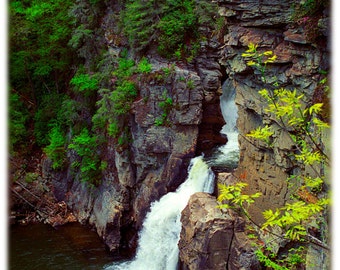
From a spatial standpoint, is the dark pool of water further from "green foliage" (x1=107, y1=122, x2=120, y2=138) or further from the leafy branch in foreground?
the leafy branch in foreground

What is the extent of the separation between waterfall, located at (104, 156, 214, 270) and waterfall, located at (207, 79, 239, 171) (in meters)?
0.62

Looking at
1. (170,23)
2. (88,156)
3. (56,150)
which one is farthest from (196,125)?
(56,150)

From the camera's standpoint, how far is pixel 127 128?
16844mm

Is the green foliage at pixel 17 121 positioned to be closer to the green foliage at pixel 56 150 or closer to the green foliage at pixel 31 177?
the green foliage at pixel 31 177

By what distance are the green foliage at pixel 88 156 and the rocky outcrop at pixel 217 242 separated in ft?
24.4

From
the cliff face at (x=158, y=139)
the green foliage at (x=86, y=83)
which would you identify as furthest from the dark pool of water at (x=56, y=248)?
the green foliage at (x=86, y=83)

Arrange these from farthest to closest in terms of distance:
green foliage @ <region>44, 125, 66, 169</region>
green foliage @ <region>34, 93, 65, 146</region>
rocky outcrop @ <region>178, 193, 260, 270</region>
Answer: green foliage @ <region>34, 93, 65, 146</region> → green foliage @ <region>44, 125, 66, 169</region> → rocky outcrop @ <region>178, 193, 260, 270</region>

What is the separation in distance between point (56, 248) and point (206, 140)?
747 cm

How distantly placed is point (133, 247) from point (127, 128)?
188 inches

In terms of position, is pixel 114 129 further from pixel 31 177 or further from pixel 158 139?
pixel 31 177

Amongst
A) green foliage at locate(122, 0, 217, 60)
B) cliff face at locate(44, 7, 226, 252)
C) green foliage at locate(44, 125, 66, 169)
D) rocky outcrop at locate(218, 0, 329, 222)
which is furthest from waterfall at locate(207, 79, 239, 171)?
green foliage at locate(44, 125, 66, 169)

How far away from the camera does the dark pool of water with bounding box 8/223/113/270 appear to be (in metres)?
15.7

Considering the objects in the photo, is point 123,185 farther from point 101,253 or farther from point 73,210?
point 73,210

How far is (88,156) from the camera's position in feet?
61.0
